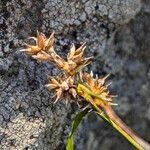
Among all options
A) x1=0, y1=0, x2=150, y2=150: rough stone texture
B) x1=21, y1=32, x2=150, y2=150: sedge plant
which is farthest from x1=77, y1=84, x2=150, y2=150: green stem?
x1=0, y1=0, x2=150, y2=150: rough stone texture

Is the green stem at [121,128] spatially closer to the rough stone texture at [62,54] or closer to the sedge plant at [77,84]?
the sedge plant at [77,84]

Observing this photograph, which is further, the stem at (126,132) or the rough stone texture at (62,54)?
the rough stone texture at (62,54)

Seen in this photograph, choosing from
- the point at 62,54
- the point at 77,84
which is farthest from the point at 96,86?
the point at 62,54

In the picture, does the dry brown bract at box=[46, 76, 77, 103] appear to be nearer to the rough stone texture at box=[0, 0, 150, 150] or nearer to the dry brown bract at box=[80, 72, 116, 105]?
the dry brown bract at box=[80, 72, 116, 105]

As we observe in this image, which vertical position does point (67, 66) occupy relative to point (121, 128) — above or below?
above

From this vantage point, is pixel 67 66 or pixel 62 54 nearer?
pixel 67 66

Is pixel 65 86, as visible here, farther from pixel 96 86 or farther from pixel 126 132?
pixel 126 132

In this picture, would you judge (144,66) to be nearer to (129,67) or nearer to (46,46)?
(129,67)

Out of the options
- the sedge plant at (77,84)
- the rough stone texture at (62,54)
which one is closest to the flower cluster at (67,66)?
the sedge plant at (77,84)
